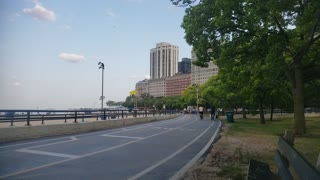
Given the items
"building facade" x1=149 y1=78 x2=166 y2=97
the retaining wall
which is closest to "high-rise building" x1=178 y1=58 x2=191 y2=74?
"building facade" x1=149 y1=78 x2=166 y2=97

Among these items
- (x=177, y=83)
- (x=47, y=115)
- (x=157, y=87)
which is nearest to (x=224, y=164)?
(x=47, y=115)

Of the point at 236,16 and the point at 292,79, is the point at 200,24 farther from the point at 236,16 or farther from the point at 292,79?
the point at 292,79

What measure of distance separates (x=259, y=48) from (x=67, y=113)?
17.3 meters

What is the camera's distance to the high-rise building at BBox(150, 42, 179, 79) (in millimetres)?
171250

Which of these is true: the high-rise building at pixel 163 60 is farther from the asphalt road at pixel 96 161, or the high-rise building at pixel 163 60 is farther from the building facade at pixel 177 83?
the asphalt road at pixel 96 161

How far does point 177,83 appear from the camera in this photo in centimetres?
19025

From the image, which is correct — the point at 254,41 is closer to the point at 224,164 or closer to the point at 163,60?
the point at 224,164

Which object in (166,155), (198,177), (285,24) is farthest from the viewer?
(285,24)

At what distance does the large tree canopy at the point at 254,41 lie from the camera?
2225 cm

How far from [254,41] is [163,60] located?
161768 millimetres

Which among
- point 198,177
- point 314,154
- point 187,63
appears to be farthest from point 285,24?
point 187,63

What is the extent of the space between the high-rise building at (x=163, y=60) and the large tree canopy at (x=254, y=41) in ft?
468

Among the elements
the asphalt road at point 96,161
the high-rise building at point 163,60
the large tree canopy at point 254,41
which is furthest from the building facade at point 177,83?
the asphalt road at point 96,161

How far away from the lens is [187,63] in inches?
7840
